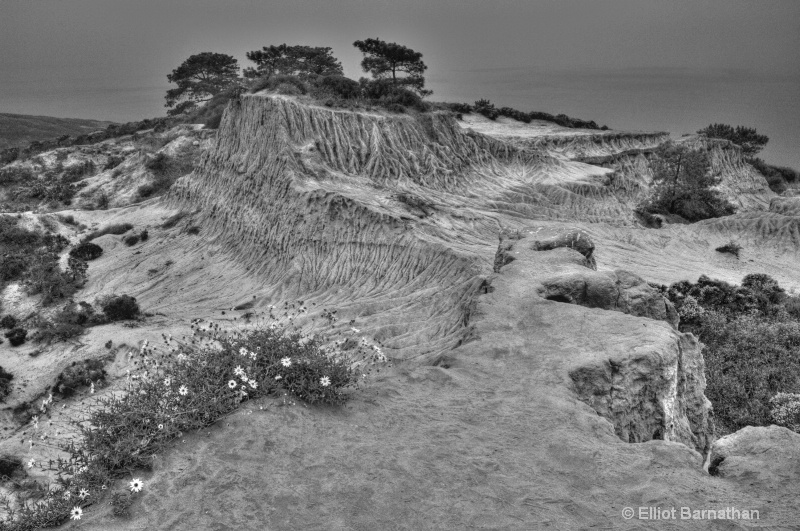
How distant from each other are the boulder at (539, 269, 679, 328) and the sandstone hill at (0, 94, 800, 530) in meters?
0.06

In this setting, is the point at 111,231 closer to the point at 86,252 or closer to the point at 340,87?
the point at 86,252

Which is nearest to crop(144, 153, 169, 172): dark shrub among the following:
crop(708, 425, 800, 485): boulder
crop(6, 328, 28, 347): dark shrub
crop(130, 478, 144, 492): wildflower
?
crop(6, 328, 28, 347): dark shrub

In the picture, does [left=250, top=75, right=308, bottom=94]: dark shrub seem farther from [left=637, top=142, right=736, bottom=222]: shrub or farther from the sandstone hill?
[left=637, top=142, right=736, bottom=222]: shrub

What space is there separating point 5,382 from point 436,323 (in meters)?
14.7

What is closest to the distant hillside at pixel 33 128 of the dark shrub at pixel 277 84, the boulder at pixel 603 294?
the dark shrub at pixel 277 84

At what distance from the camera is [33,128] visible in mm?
78000

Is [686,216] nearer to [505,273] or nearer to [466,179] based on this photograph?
[466,179]

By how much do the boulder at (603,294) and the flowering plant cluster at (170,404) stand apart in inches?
255

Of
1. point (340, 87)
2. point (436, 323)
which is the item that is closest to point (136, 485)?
point (436, 323)

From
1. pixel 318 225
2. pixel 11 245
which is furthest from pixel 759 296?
pixel 11 245

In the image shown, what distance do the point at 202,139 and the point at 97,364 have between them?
31.2 metres

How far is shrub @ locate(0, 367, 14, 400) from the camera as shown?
17516 millimetres

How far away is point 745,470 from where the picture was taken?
22.9 feet

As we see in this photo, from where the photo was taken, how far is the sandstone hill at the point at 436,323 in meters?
6.61
